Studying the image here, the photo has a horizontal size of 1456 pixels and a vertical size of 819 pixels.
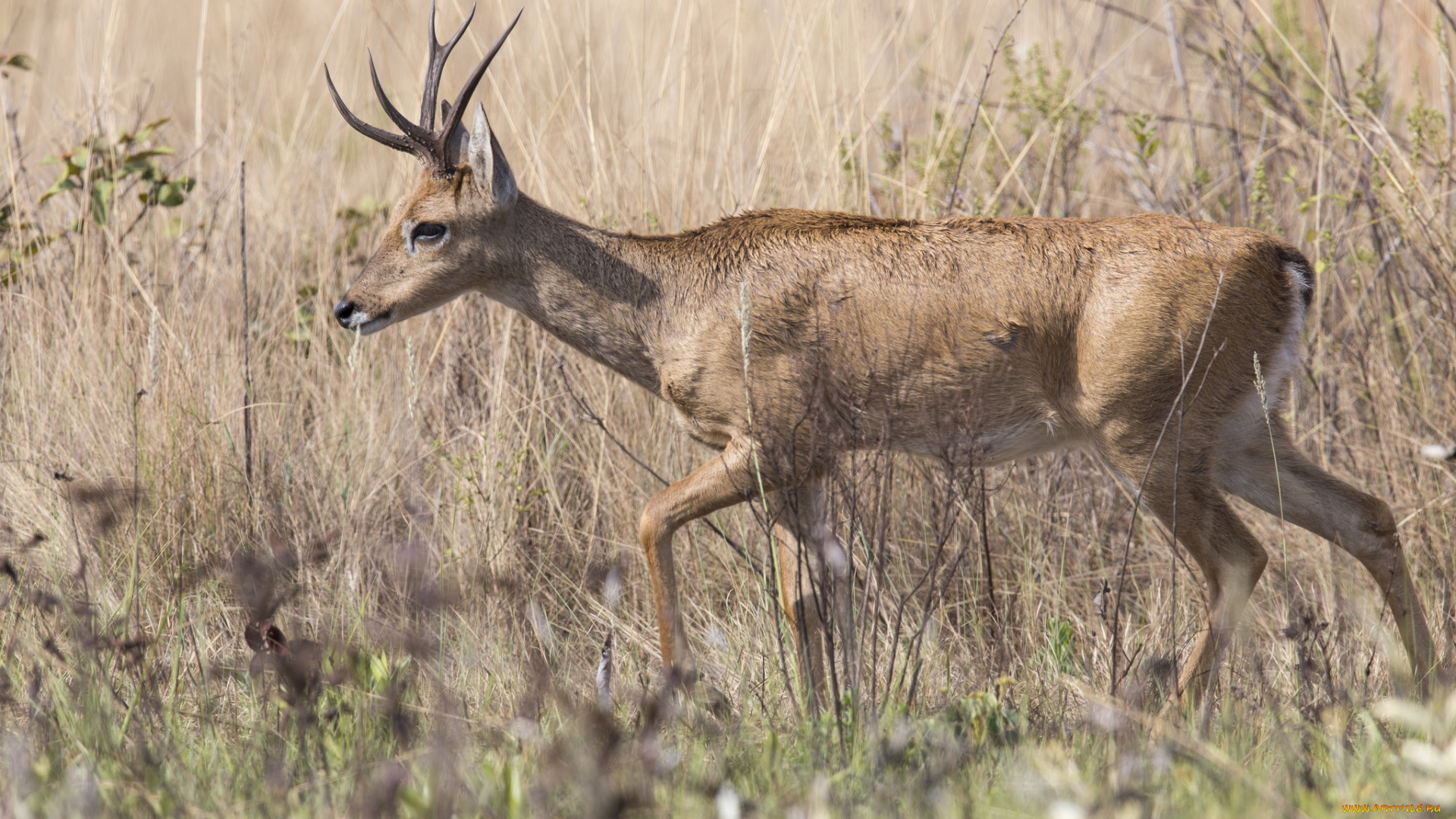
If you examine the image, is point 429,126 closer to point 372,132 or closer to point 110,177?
point 372,132

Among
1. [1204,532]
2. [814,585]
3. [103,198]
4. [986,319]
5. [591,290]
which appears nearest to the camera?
[814,585]

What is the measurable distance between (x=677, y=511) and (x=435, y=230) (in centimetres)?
140

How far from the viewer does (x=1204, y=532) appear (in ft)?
16.1

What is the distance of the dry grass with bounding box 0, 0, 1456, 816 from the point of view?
3344 millimetres

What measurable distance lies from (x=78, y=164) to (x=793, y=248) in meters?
3.75

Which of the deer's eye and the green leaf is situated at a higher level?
the green leaf

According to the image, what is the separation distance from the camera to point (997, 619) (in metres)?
5.52

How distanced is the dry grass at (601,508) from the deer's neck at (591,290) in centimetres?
70

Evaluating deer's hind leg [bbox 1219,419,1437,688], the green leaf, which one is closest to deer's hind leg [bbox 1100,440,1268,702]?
deer's hind leg [bbox 1219,419,1437,688]

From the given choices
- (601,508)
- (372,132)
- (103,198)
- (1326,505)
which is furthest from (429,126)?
(1326,505)

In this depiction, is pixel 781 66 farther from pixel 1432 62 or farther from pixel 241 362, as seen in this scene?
pixel 1432 62

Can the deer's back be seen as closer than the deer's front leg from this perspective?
Yes

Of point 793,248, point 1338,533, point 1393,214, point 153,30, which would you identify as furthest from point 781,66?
point 153,30

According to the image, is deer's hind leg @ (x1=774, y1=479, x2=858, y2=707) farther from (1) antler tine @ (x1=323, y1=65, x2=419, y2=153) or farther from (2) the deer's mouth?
(1) antler tine @ (x1=323, y1=65, x2=419, y2=153)
